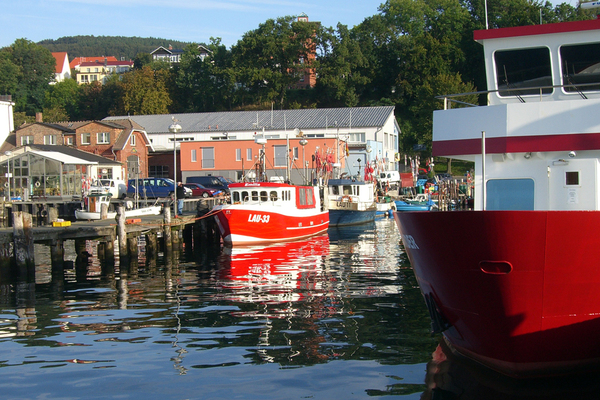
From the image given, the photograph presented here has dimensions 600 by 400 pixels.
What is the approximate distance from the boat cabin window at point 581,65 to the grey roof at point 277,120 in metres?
48.5

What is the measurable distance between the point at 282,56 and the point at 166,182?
40738 mm

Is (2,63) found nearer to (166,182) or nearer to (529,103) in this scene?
(166,182)

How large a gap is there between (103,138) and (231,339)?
169ft

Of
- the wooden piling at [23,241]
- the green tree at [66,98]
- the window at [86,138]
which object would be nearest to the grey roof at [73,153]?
the window at [86,138]

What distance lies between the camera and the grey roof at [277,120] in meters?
60.7

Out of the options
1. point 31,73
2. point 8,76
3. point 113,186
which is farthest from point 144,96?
point 113,186

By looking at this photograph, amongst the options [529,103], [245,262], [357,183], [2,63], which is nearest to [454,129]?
[529,103]

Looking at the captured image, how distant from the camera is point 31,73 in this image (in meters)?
104

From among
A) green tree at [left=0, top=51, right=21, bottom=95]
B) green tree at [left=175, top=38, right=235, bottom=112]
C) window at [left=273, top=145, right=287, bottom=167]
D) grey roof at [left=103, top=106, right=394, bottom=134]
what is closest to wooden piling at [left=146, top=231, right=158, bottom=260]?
window at [left=273, top=145, right=287, bottom=167]

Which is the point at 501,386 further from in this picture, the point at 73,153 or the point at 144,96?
the point at 144,96

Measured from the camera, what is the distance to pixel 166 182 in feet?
144

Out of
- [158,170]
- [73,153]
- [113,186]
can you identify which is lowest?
[113,186]

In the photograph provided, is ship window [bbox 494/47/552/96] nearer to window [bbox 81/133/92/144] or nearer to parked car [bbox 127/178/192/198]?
parked car [bbox 127/178/192/198]

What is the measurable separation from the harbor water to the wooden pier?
852mm
